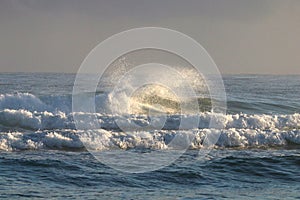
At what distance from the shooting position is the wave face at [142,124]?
24906 millimetres

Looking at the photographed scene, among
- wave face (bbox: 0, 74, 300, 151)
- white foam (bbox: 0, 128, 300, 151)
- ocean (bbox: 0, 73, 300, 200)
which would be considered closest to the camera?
ocean (bbox: 0, 73, 300, 200)

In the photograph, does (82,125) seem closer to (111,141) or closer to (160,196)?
(111,141)

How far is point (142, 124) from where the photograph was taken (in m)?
32.8

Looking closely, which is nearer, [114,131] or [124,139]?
[124,139]

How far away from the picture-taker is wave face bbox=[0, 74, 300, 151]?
24.9 meters

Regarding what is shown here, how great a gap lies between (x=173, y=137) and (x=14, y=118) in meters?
9.95

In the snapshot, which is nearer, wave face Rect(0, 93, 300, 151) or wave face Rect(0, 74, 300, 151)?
wave face Rect(0, 93, 300, 151)

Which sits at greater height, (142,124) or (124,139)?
(142,124)

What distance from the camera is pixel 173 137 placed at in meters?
26.7

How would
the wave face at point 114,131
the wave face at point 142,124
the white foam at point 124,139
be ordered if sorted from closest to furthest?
1. the white foam at point 124,139
2. the wave face at point 114,131
3. the wave face at point 142,124

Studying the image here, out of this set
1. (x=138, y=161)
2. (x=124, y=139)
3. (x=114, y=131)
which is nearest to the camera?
(x=138, y=161)

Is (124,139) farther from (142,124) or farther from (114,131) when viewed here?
(142,124)

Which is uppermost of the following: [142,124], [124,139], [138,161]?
[142,124]

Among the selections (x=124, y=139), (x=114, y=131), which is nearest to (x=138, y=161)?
(x=124, y=139)
